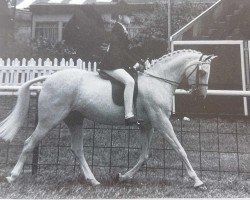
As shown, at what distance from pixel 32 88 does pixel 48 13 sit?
10.2 meters

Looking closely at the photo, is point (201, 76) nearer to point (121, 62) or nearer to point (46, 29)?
point (121, 62)

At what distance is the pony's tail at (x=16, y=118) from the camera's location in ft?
8.62

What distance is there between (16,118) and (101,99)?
27.5 inches

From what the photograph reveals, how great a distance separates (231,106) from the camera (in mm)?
5582

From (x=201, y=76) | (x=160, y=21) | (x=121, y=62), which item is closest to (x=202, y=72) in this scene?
(x=201, y=76)

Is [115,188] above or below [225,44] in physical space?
below

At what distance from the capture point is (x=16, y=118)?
2.68 m

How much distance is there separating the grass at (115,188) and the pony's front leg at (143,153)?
63 millimetres

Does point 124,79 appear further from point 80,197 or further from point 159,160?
point 159,160

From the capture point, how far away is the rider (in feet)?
8.48

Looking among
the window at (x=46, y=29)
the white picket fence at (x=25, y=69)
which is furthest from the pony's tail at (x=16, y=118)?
the window at (x=46, y=29)

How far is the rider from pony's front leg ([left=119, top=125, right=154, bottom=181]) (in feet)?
0.85

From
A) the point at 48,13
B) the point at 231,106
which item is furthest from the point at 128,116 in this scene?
the point at 48,13

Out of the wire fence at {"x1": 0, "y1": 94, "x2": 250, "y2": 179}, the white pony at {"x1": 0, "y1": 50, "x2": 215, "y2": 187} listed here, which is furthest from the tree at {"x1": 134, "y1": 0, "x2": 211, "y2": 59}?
the white pony at {"x1": 0, "y1": 50, "x2": 215, "y2": 187}
